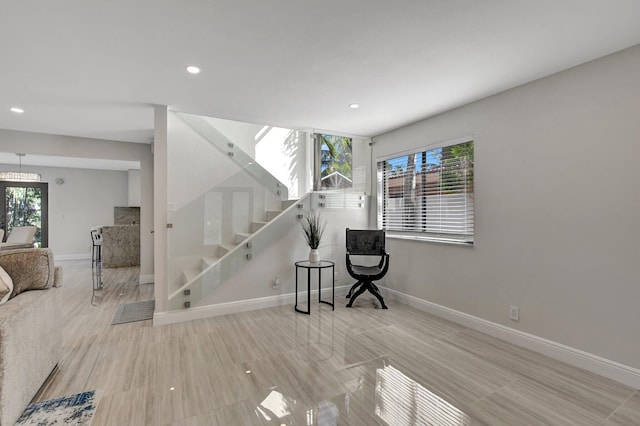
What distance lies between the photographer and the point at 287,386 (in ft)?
6.93

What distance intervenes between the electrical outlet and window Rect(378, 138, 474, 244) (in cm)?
77

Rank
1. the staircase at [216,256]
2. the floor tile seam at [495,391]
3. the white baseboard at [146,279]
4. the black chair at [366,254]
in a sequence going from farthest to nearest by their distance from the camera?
the white baseboard at [146,279] < the black chair at [366,254] < the staircase at [216,256] < the floor tile seam at [495,391]

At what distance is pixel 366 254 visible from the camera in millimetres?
4148

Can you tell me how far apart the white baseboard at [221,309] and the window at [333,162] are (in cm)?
172

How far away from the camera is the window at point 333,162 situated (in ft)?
15.4

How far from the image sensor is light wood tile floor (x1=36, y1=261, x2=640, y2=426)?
1.83 m

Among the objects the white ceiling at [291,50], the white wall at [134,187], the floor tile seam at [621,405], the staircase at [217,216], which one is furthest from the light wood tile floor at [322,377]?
the white wall at [134,187]

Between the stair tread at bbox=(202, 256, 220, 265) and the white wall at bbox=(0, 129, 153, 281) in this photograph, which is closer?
the stair tread at bbox=(202, 256, 220, 265)

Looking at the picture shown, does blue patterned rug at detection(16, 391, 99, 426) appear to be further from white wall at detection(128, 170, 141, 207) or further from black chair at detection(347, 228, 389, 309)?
white wall at detection(128, 170, 141, 207)

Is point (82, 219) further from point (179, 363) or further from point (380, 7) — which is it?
point (380, 7)

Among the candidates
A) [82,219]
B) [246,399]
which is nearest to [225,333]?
[246,399]

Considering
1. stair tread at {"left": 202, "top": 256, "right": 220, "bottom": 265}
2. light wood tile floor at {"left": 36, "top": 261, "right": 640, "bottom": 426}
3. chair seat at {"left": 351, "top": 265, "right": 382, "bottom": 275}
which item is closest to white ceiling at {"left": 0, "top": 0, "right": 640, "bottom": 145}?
stair tread at {"left": 202, "top": 256, "right": 220, "bottom": 265}

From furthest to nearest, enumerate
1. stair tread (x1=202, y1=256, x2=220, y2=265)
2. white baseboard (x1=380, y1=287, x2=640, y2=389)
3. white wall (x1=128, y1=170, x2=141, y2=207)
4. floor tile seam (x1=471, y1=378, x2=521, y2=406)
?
white wall (x1=128, y1=170, x2=141, y2=207) < stair tread (x1=202, y1=256, x2=220, y2=265) < white baseboard (x1=380, y1=287, x2=640, y2=389) < floor tile seam (x1=471, y1=378, x2=521, y2=406)

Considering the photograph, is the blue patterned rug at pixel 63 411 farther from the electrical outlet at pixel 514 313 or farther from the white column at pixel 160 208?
the electrical outlet at pixel 514 313
